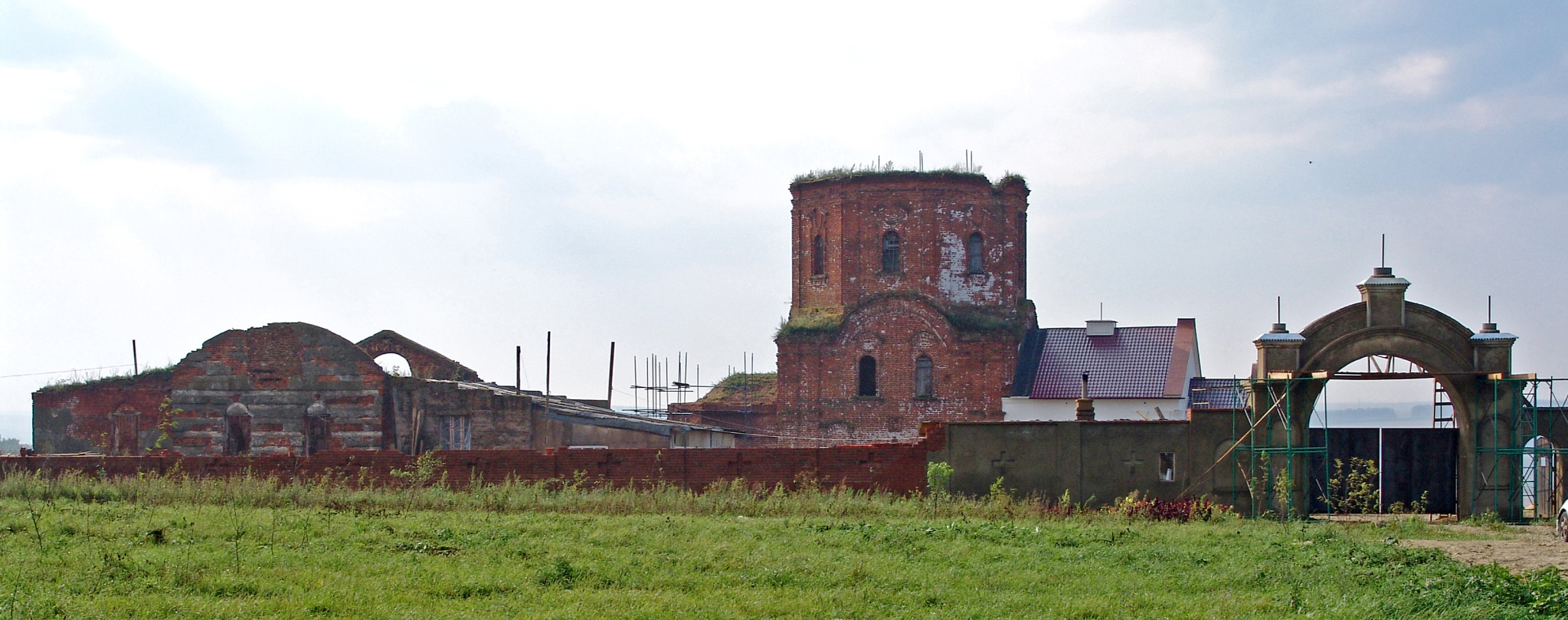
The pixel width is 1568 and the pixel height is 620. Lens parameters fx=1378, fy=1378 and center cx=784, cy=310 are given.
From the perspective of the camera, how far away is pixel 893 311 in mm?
34750

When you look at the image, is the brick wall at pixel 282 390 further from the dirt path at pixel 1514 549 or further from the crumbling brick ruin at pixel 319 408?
the dirt path at pixel 1514 549

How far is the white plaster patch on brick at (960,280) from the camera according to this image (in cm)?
3591

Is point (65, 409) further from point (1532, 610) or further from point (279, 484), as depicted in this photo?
point (1532, 610)

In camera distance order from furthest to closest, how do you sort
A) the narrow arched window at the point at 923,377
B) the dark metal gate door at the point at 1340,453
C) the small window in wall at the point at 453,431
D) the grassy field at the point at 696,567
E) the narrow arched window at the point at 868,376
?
the narrow arched window at the point at 868,376, the narrow arched window at the point at 923,377, the small window in wall at the point at 453,431, the dark metal gate door at the point at 1340,453, the grassy field at the point at 696,567

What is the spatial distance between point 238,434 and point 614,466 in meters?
11.0

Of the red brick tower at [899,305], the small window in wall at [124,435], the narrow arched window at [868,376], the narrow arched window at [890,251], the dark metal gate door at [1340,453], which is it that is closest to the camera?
the dark metal gate door at [1340,453]

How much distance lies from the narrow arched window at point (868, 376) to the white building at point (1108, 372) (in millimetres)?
3370

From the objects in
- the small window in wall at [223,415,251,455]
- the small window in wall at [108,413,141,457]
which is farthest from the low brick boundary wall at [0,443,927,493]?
the small window in wall at [108,413,141,457]

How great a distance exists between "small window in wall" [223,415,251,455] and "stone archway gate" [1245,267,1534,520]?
19.4m

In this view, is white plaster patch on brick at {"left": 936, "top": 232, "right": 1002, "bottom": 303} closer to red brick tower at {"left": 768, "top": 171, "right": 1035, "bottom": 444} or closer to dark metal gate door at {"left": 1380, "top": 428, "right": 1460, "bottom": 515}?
red brick tower at {"left": 768, "top": 171, "right": 1035, "bottom": 444}

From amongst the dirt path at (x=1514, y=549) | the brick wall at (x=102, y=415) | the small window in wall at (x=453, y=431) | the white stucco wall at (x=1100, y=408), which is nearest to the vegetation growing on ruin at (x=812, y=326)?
the white stucco wall at (x=1100, y=408)

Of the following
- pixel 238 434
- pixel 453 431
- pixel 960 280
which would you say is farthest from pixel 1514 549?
pixel 238 434

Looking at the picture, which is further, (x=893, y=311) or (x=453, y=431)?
(x=893, y=311)

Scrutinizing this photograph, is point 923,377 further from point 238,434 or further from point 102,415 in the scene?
point 102,415
